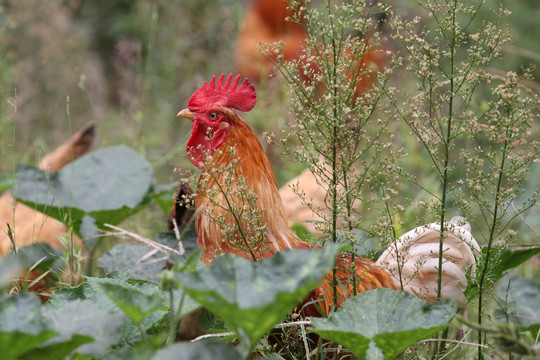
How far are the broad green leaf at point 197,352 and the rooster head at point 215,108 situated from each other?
0.85m

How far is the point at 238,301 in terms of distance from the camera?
37.7 inches

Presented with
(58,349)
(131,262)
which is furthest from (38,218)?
(58,349)

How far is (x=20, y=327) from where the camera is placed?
0.95 meters

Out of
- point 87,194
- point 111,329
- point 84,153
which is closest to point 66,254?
point 87,194

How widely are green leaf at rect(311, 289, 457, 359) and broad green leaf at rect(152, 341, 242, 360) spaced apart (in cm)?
19

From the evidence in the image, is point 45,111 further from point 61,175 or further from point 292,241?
point 292,241

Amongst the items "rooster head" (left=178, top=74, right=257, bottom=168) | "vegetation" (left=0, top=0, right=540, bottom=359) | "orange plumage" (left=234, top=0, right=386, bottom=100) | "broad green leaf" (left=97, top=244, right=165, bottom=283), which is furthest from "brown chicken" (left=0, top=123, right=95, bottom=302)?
"orange plumage" (left=234, top=0, right=386, bottom=100)

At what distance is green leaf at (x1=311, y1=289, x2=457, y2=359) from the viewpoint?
1103mm

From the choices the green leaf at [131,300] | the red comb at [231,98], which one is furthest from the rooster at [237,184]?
the green leaf at [131,300]

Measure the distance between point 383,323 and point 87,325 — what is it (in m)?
0.54

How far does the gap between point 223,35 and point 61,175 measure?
2.51m

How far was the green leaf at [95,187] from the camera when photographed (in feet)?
6.53

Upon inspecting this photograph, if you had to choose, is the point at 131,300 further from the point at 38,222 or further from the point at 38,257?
the point at 38,222

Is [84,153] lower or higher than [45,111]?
lower
